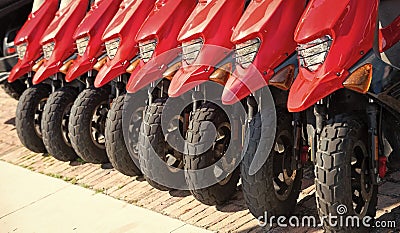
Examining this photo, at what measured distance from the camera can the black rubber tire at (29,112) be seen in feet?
20.1

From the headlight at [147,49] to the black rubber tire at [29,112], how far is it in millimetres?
1509

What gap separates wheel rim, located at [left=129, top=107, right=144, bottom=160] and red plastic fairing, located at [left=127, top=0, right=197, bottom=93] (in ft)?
1.09

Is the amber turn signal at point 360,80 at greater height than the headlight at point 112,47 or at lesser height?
lesser

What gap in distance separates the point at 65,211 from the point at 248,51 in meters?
1.81

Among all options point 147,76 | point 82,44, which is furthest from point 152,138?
point 82,44

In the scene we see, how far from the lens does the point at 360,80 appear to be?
3.72 m

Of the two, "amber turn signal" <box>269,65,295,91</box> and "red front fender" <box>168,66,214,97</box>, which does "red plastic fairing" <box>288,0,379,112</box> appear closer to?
"amber turn signal" <box>269,65,295,91</box>

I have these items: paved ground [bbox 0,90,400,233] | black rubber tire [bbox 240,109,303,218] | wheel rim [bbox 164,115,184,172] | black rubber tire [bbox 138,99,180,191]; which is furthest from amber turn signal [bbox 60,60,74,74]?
black rubber tire [bbox 240,109,303,218]

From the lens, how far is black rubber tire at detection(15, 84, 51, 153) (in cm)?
614

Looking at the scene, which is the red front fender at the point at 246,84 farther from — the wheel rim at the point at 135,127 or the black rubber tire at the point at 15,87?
the black rubber tire at the point at 15,87

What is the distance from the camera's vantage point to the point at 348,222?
3.85 metres

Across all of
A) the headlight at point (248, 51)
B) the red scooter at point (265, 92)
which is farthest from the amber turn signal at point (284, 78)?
the headlight at point (248, 51)

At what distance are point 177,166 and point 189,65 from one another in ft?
2.47

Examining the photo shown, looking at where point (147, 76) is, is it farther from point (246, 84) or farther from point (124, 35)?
point (246, 84)
